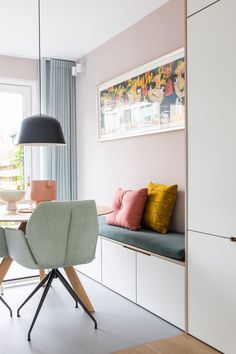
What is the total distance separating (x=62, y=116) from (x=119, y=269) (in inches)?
96.2

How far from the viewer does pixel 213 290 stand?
2.49 meters

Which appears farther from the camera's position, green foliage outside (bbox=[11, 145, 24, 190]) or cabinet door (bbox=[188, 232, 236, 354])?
green foliage outside (bbox=[11, 145, 24, 190])

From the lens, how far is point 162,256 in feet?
9.78

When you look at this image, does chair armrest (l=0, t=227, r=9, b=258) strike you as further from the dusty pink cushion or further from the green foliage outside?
the green foliage outside

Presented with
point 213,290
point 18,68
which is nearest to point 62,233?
point 213,290

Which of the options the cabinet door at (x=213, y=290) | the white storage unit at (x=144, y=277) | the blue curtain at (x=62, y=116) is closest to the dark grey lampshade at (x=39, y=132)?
the white storage unit at (x=144, y=277)

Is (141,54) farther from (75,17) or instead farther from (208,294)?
(208,294)

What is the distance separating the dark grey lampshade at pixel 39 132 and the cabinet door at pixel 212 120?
115 centimetres

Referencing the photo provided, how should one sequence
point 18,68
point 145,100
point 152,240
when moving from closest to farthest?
point 152,240 → point 145,100 → point 18,68

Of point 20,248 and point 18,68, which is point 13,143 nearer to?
point 18,68

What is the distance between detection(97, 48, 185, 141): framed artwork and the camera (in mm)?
3471

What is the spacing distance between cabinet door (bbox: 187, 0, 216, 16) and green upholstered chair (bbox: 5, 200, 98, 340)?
1.46m

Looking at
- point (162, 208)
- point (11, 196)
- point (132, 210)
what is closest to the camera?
point (11, 196)

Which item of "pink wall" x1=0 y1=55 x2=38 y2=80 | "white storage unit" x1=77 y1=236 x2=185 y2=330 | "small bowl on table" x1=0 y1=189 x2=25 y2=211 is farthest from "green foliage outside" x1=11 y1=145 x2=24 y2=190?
"small bowl on table" x1=0 y1=189 x2=25 y2=211
